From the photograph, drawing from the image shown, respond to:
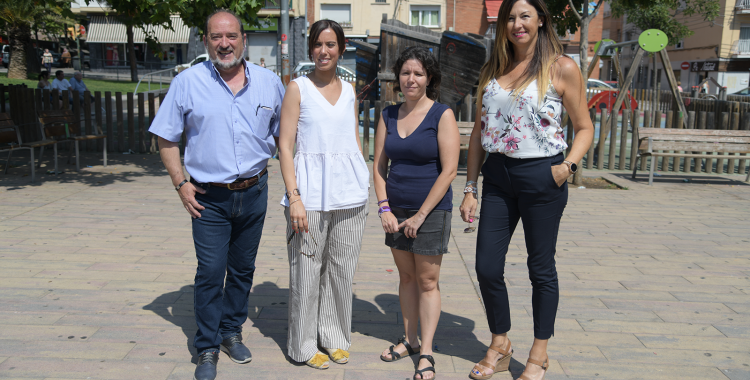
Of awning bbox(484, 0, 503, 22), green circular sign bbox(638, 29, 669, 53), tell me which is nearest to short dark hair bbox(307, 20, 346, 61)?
green circular sign bbox(638, 29, 669, 53)

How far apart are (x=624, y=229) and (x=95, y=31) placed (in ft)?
150

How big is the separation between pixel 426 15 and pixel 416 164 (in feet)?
139

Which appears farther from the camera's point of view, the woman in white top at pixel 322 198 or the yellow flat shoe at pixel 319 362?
the yellow flat shoe at pixel 319 362

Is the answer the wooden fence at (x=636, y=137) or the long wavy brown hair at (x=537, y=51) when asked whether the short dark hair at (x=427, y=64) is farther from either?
the wooden fence at (x=636, y=137)

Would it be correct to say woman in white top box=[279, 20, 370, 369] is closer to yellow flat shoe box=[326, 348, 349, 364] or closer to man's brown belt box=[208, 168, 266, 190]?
yellow flat shoe box=[326, 348, 349, 364]

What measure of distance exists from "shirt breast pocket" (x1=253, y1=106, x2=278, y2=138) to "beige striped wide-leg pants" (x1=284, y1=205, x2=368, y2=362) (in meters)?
0.43

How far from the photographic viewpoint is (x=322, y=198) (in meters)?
3.10

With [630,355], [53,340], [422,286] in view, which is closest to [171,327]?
[53,340]

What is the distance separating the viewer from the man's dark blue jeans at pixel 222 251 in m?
3.09

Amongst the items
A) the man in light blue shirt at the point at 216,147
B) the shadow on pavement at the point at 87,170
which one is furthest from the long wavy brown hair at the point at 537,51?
the shadow on pavement at the point at 87,170

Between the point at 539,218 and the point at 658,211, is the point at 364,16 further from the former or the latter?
the point at 539,218

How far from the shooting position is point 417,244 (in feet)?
10.3

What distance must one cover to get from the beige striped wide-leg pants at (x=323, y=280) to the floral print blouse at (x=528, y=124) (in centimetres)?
86

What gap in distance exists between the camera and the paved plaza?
3.24 m
